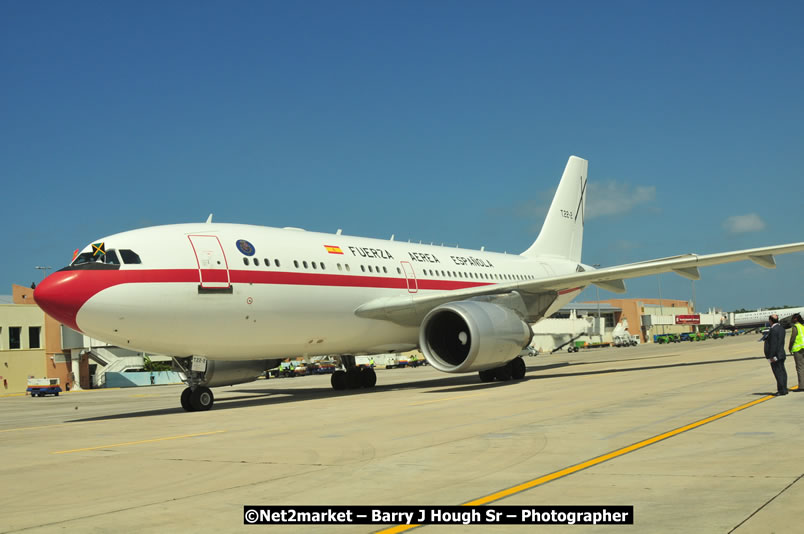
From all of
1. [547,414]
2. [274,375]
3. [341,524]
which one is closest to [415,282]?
[547,414]

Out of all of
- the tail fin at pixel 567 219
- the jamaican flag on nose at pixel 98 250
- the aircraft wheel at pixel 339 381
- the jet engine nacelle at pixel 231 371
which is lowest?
the aircraft wheel at pixel 339 381

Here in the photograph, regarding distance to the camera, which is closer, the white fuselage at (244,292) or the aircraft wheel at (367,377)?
the white fuselage at (244,292)

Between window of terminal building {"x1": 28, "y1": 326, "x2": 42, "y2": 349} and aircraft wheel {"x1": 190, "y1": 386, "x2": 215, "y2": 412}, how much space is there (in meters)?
41.8

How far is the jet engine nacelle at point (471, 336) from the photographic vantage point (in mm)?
18906

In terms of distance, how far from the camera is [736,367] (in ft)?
71.8

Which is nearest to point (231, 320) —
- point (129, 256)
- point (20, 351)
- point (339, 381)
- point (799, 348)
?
point (129, 256)

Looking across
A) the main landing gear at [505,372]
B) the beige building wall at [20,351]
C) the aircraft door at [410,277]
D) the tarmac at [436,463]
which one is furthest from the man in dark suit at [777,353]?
the beige building wall at [20,351]

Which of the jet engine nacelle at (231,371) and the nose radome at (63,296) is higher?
the nose radome at (63,296)

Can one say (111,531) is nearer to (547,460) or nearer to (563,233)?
(547,460)

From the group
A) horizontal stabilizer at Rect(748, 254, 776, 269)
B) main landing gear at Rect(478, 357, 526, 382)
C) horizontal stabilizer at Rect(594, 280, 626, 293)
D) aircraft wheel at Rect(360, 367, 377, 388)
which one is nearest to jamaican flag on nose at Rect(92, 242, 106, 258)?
aircraft wheel at Rect(360, 367, 377, 388)

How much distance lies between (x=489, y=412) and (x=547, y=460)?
5289 millimetres

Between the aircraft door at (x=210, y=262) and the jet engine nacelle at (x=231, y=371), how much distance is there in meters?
2.30

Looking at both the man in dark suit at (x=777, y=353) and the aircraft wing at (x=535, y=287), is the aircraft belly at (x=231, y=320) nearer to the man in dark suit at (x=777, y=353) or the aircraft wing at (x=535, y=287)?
the aircraft wing at (x=535, y=287)

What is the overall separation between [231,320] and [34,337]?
4302 centimetres
